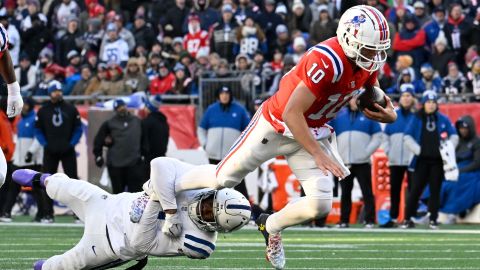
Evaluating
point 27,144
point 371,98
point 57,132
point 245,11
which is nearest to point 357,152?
point 57,132

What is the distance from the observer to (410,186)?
15852mm

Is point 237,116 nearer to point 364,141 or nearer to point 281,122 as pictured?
point 364,141

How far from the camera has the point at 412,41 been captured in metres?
18.8

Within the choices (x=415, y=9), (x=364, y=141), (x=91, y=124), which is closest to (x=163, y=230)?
(x=364, y=141)

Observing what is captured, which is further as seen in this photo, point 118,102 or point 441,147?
point 118,102

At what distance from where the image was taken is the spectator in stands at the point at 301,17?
20.6 m

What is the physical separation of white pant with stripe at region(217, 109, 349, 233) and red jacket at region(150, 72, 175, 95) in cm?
1093

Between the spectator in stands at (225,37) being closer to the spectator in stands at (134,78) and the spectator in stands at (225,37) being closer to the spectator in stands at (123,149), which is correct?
the spectator in stands at (134,78)

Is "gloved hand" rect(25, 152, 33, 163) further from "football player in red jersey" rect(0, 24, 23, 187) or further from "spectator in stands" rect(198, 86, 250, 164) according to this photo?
"football player in red jersey" rect(0, 24, 23, 187)

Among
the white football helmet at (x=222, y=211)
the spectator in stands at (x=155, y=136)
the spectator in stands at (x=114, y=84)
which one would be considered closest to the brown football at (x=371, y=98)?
the white football helmet at (x=222, y=211)

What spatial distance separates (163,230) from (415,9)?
1243 centimetres

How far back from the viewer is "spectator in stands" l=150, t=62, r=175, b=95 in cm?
1927

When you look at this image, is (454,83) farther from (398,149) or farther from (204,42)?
(204,42)

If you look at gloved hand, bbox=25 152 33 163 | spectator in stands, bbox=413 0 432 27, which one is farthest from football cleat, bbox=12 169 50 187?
spectator in stands, bbox=413 0 432 27
